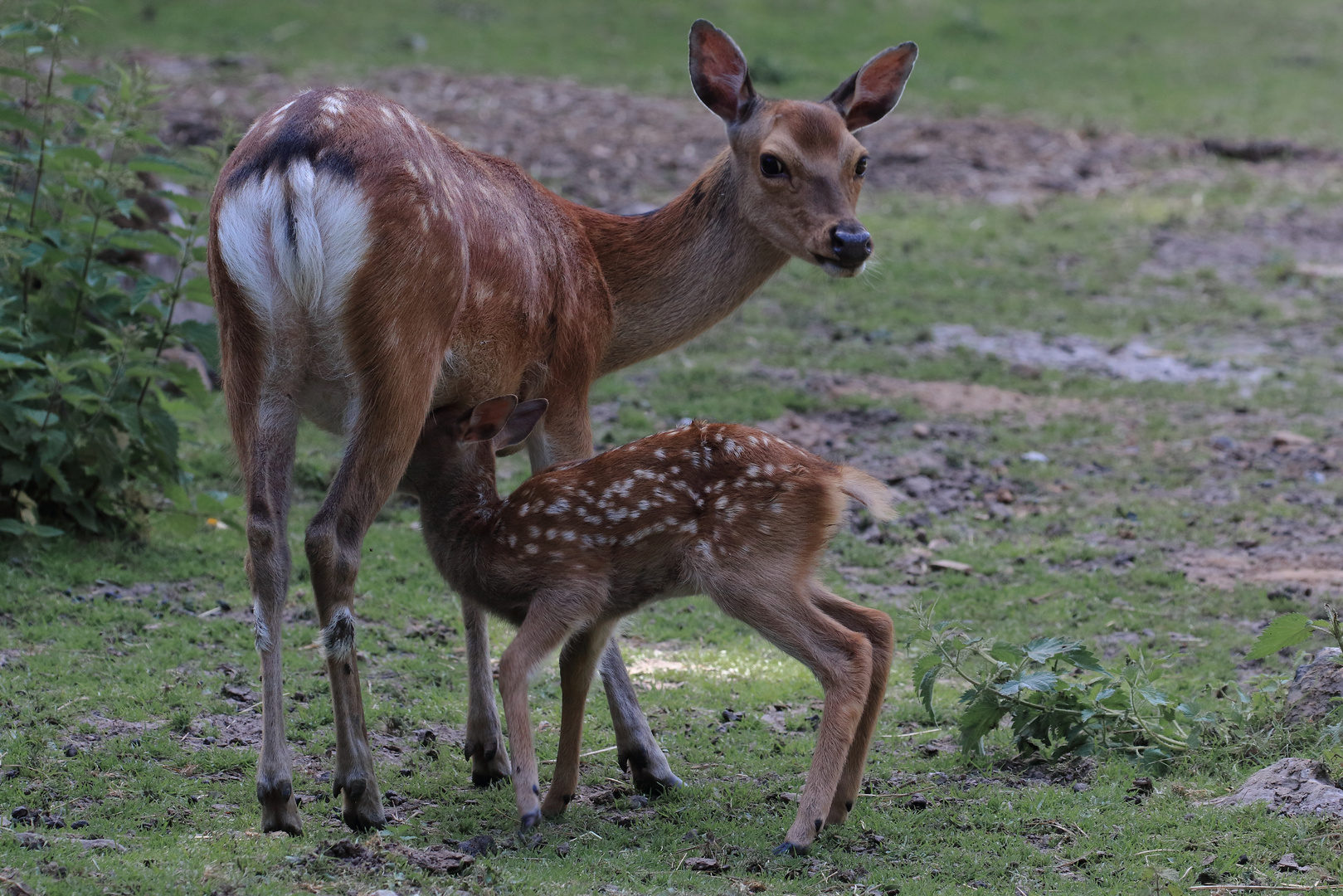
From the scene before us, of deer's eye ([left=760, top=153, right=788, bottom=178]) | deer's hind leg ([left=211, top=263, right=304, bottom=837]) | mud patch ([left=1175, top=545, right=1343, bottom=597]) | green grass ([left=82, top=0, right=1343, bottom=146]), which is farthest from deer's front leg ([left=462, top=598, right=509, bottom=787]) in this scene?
green grass ([left=82, top=0, right=1343, bottom=146])

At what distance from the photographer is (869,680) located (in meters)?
4.28

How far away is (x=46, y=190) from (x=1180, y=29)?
1864cm

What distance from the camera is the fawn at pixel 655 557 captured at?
4223mm

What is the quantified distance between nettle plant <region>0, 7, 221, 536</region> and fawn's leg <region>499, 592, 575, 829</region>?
8.17ft

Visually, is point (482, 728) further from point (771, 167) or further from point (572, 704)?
point (771, 167)

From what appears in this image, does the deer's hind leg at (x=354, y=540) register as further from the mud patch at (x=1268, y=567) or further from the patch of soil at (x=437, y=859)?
the mud patch at (x=1268, y=567)

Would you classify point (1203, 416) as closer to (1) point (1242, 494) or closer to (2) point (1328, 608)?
(1) point (1242, 494)

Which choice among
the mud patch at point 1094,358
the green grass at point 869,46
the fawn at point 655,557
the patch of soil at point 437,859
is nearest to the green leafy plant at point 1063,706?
the fawn at point 655,557

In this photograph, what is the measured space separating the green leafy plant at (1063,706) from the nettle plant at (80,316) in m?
3.46

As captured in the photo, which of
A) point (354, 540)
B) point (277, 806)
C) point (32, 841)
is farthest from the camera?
point (354, 540)

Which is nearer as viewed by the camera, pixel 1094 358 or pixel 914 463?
pixel 914 463

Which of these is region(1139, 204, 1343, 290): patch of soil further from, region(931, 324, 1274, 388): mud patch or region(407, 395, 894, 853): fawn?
region(407, 395, 894, 853): fawn

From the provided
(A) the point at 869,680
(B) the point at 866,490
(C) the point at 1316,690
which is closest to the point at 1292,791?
(C) the point at 1316,690

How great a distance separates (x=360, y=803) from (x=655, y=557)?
3.70ft
